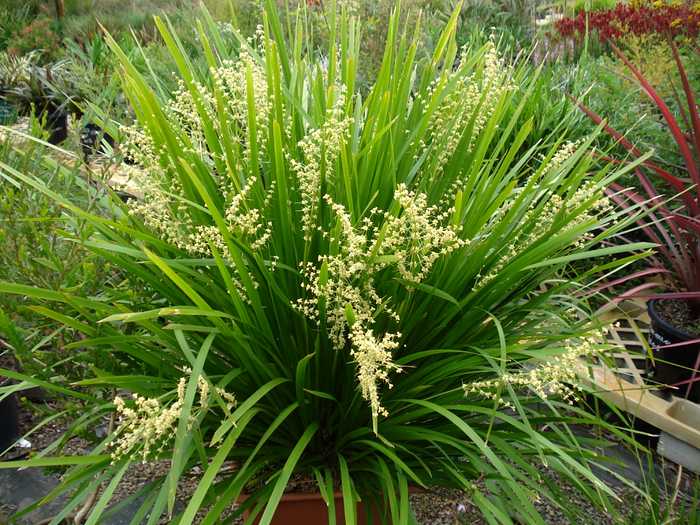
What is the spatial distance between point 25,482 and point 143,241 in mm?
1474

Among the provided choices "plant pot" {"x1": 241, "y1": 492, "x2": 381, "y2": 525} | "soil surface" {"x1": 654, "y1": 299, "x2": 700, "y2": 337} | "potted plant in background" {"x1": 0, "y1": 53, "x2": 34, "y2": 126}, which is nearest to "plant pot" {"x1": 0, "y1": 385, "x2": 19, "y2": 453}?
"plant pot" {"x1": 241, "y1": 492, "x2": 381, "y2": 525}

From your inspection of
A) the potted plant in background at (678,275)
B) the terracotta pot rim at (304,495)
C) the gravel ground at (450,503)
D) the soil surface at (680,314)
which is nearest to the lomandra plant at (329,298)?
the terracotta pot rim at (304,495)

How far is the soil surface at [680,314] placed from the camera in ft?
9.06

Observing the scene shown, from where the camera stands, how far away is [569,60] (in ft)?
19.9

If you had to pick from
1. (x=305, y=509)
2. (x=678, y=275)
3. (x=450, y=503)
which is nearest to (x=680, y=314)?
(x=678, y=275)

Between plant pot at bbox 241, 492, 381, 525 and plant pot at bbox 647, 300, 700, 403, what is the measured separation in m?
1.48

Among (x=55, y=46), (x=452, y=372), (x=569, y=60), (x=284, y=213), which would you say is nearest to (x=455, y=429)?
(x=452, y=372)

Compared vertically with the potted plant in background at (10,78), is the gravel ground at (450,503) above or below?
below

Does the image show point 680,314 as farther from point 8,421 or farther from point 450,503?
point 8,421

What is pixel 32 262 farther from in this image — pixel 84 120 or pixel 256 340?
pixel 256 340

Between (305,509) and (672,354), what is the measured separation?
5.64ft

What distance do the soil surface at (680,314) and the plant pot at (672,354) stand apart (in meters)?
0.04

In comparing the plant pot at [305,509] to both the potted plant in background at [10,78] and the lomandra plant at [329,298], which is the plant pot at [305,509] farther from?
the potted plant in background at [10,78]

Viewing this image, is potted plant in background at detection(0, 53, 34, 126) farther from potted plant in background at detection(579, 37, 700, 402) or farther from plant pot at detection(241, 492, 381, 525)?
plant pot at detection(241, 492, 381, 525)
